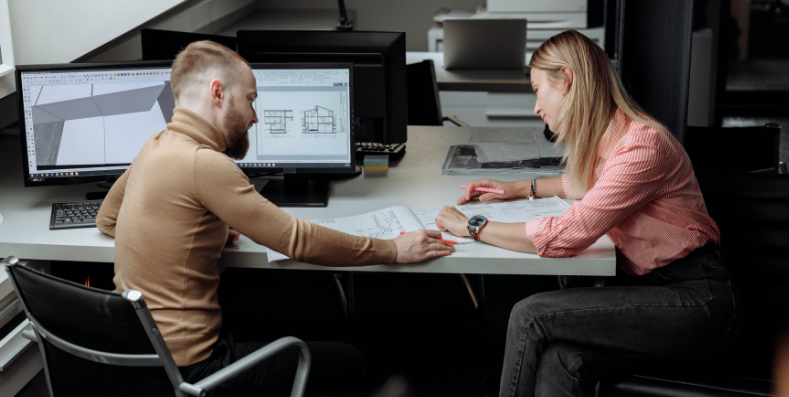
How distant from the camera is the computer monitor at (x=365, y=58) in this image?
8.25 feet

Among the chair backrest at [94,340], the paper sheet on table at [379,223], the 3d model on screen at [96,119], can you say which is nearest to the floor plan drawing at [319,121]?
the paper sheet on table at [379,223]

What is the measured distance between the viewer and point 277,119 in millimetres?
2238

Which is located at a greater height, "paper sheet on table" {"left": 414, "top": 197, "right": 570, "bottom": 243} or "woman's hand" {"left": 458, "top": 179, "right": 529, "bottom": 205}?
"woman's hand" {"left": 458, "top": 179, "right": 529, "bottom": 205}

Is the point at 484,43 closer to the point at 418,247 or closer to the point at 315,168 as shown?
the point at 315,168

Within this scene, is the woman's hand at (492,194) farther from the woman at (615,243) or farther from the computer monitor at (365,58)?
the computer monitor at (365,58)

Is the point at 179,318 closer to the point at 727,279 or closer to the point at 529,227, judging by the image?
the point at 529,227

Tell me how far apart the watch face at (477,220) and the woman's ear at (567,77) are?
15.1 inches

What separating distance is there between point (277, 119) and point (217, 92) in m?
0.55

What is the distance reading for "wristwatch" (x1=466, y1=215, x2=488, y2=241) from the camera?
74.7 inches

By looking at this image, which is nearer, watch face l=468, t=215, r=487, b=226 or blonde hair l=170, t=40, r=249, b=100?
blonde hair l=170, t=40, r=249, b=100

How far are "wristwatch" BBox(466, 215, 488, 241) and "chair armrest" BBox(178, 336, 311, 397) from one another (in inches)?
20.8

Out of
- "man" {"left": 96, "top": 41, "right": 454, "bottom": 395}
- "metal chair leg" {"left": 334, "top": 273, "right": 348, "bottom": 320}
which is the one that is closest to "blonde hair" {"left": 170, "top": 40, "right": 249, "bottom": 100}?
"man" {"left": 96, "top": 41, "right": 454, "bottom": 395}

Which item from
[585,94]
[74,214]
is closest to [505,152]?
[585,94]

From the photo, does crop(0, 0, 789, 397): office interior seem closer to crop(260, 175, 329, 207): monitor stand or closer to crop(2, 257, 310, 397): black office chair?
crop(260, 175, 329, 207): monitor stand
